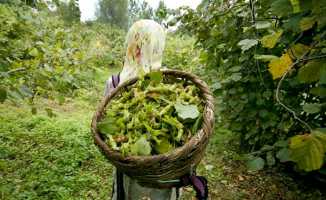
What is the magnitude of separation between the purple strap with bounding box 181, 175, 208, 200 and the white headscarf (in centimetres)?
54

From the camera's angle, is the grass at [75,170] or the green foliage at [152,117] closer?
the green foliage at [152,117]

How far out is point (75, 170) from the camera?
3.67m

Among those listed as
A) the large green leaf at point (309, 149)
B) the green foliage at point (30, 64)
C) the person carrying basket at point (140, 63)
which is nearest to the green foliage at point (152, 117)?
the person carrying basket at point (140, 63)

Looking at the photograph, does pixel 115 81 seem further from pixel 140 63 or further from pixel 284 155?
pixel 284 155

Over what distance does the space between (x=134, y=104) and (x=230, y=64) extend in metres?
1.57

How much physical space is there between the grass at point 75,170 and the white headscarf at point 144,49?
129 cm

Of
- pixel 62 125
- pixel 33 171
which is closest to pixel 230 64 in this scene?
pixel 33 171

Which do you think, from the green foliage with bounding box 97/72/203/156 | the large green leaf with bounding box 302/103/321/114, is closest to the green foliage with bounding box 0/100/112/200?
the green foliage with bounding box 97/72/203/156

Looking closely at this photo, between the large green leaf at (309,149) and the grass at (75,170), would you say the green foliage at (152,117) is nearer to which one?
the large green leaf at (309,149)

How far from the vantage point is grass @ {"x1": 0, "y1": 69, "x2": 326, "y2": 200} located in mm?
3193

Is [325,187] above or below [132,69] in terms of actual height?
below

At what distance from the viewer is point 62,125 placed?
16.2ft

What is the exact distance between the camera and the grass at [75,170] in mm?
3193

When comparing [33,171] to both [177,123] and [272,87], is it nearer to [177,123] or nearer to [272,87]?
[272,87]
